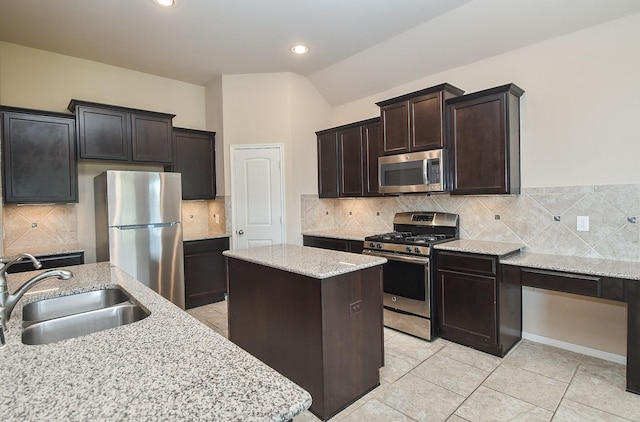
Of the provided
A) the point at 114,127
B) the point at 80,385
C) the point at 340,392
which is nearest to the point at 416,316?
the point at 340,392

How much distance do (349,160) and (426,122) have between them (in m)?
1.25

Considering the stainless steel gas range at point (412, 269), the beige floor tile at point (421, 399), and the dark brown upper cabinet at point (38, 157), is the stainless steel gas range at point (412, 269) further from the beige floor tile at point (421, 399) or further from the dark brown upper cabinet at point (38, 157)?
the dark brown upper cabinet at point (38, 157)

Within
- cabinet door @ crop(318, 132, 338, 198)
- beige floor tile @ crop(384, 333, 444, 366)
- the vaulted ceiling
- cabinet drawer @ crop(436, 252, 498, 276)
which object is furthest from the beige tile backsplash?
cabinet drawer @ crop(436, 252, 498, 276)

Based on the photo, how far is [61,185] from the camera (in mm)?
3561

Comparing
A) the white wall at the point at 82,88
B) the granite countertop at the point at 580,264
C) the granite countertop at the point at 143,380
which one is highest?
the white wall at the point at 82,88

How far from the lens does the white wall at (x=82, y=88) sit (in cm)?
364

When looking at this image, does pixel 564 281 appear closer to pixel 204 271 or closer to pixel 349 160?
pixel 349 160

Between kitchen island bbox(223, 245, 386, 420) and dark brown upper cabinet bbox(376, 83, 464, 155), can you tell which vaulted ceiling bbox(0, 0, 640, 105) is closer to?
dark brown upper cabinet bbox(376, 83, 464, 155)

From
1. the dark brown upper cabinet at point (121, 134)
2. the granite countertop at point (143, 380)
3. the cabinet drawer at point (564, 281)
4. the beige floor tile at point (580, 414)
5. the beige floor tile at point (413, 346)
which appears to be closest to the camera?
the granite countertop at point (143, 380)

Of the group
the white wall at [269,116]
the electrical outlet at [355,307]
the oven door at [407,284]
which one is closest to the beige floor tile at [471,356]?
the oven door at [407,284]

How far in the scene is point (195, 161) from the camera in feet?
15.2

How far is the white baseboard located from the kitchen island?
172 cm

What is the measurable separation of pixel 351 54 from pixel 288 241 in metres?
2.54

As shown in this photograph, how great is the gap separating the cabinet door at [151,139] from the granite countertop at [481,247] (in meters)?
3.40
